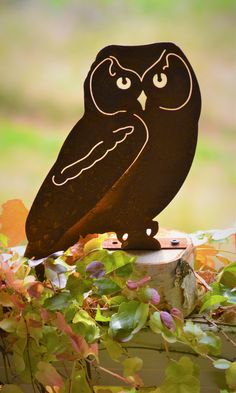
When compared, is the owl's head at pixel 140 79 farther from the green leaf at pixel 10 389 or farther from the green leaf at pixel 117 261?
the green leaf at pixel 10 389

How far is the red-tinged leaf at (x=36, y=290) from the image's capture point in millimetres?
898

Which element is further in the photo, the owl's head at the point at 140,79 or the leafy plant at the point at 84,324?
the owl's head at the point at 140,79

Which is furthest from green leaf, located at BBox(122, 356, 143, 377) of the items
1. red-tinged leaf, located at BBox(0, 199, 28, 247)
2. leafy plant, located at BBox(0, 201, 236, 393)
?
red-tinged leaf, located at BBox(0, 199, 28, 247)

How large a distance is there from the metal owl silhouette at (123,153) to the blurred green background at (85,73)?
0.25m

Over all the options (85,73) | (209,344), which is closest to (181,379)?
(209,344)

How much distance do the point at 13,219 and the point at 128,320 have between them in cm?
34

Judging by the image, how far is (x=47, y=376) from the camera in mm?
843

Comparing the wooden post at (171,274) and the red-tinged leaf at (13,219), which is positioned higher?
the red-tinged leaf at (13,219)

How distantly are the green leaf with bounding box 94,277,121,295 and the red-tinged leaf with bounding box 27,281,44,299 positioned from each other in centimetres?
8

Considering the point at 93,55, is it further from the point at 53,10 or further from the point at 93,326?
the point at 93,326

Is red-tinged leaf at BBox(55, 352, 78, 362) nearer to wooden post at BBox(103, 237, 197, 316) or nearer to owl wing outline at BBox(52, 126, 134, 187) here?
wooden post at BBox(103, 237, 197, 316)

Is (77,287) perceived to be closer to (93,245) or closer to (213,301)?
(93,245)

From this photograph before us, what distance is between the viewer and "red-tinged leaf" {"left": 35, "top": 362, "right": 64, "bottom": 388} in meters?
0.84

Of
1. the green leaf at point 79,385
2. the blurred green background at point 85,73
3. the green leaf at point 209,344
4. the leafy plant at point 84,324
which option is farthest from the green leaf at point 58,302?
the blurred green background at point 85,73
